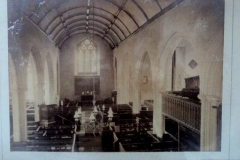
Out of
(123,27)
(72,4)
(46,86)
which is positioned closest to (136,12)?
(123,27)

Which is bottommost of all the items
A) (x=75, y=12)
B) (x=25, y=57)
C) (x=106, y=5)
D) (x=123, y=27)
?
(x=25, y=57)

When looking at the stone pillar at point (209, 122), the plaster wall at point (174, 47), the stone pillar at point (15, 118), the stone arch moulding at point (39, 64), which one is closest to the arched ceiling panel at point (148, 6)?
the plaster wall at point (174, 47)

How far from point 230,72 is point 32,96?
99.3 inches

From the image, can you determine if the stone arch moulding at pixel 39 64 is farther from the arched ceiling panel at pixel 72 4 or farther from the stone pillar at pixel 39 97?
the arched ceiling panel at pixel 72 4

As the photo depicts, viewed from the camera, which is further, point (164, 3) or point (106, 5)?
point (106, 5)

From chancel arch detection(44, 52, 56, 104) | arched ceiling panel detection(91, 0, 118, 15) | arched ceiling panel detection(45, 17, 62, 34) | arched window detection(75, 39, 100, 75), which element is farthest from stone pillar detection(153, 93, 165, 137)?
arched ceiling panel detection(45, 17, 62, 34)

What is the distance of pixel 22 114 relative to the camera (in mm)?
2783

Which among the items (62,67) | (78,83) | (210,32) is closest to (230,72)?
(210,32)

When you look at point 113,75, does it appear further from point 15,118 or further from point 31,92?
point 15,118

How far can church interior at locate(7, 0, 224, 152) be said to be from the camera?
264cm

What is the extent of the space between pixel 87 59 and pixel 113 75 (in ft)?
1.39

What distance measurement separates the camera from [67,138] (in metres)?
2.80

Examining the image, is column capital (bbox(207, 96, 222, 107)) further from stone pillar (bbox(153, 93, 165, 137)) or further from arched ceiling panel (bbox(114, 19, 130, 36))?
arched ceiling panel (bbox(114, 19, 130, 36))

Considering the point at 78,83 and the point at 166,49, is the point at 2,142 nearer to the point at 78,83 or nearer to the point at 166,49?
the point at 78,83
